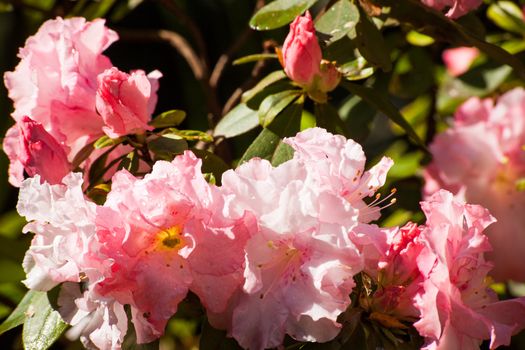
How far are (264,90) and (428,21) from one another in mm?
233

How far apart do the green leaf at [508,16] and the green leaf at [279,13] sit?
0.65 meters

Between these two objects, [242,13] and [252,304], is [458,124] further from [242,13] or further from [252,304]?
[252,304]

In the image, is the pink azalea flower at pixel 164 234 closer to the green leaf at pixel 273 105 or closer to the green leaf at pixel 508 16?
the green leaf at pixel 273 105

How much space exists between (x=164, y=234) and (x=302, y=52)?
31cm

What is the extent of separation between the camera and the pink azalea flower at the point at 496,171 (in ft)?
5.80

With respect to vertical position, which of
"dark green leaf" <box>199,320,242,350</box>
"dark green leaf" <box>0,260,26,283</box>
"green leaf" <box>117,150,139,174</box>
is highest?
"green leaf" <box>117,150,139,174</box>

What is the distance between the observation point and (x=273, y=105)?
52.2 inches

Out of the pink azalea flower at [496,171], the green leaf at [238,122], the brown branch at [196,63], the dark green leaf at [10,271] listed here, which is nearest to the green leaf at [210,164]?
the green leaf at [238,122]

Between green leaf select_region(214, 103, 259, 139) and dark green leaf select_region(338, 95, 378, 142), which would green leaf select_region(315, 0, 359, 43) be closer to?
green leaf select_region(214, 103, 259, 139)

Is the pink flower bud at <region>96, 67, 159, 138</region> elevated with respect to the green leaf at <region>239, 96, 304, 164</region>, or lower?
elevated

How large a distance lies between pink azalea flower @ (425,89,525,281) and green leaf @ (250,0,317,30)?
51 centimetres

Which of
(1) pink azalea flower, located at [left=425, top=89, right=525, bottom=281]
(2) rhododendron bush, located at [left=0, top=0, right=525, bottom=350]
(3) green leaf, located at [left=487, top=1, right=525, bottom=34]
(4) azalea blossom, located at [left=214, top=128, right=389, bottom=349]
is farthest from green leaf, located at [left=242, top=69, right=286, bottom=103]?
(3) green leaf, located at [left=487, top=1, right=525, bottom=34]

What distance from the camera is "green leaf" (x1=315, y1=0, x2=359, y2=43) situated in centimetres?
134

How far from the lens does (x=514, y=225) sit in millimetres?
1778
